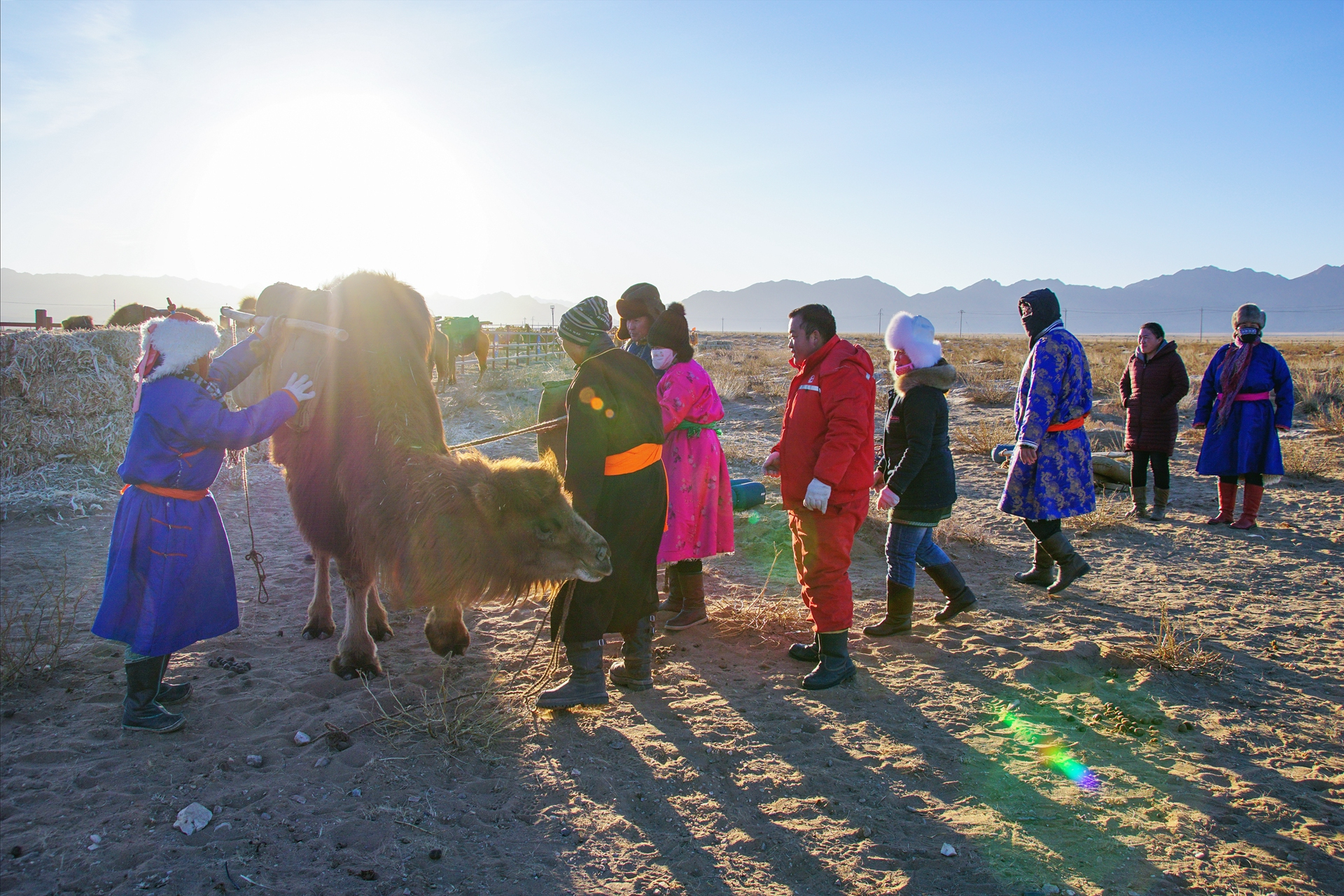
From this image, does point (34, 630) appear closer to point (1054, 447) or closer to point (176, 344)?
point (176, 344)

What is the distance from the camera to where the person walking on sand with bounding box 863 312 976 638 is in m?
4.08

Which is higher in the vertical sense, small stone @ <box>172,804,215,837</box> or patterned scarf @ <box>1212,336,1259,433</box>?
patterned scarf @ <box>1212,336,1259,433</box>

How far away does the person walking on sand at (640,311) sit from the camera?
443cm

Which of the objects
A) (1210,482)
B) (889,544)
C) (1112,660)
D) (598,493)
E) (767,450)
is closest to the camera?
(598,493)

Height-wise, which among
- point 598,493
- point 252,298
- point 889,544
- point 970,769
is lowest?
point 970,769

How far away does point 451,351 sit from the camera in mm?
17672

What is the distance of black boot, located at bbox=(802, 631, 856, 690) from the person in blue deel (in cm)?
283

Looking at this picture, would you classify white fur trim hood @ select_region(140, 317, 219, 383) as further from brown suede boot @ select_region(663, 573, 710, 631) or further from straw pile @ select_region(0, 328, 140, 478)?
straw pile @ select_region(0, 328, 140, 478)

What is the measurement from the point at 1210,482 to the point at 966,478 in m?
2.90

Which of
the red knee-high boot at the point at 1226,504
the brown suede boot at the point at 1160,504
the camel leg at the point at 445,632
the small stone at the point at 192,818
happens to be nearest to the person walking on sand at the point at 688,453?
the camel leg at the point at 445,632

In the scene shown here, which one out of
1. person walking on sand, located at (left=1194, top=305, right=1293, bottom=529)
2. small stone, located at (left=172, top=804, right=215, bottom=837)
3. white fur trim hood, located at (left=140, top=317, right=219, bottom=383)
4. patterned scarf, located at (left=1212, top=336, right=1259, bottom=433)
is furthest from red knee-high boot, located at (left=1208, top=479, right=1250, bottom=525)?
white fur trim hood, located at (left=140, top=317, right=219, bottom=383)

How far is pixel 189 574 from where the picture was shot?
3.13 m

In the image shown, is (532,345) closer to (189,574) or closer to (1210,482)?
(1210,482)

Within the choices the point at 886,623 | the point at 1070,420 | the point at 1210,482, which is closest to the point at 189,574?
the point at 886,623
